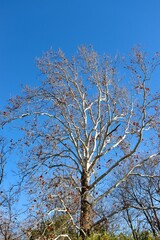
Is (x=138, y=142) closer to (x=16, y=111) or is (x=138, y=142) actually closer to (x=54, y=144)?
(x=54, y=144)

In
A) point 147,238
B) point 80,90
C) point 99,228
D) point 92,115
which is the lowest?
point 147,238

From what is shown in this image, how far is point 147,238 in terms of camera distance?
8.09m

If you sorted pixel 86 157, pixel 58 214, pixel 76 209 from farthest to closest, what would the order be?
pixel 86 157 < pixel 76 209 < pixel 58 214

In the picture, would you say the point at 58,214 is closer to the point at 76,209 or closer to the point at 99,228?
the point at 76,209

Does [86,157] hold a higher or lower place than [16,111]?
lower

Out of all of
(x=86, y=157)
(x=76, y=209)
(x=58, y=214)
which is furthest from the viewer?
(x=86, y=157)

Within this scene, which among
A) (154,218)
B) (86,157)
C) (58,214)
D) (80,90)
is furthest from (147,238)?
(154,218)

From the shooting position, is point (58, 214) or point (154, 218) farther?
point (154, 218)

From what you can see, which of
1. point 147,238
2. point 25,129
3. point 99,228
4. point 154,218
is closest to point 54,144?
point 25,129

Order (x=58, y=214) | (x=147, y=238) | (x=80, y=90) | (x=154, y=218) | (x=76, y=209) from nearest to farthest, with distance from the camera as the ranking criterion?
(x=147, y=238)
(x=58, y=214)
(x=76, y=209)
(x=80, y=90)
(x=154, y=218)

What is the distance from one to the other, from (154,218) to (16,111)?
43.3 ft

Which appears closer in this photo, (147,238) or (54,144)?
(147,238)

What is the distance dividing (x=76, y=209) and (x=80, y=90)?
5181mm

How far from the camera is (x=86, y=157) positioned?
13.1 metres
